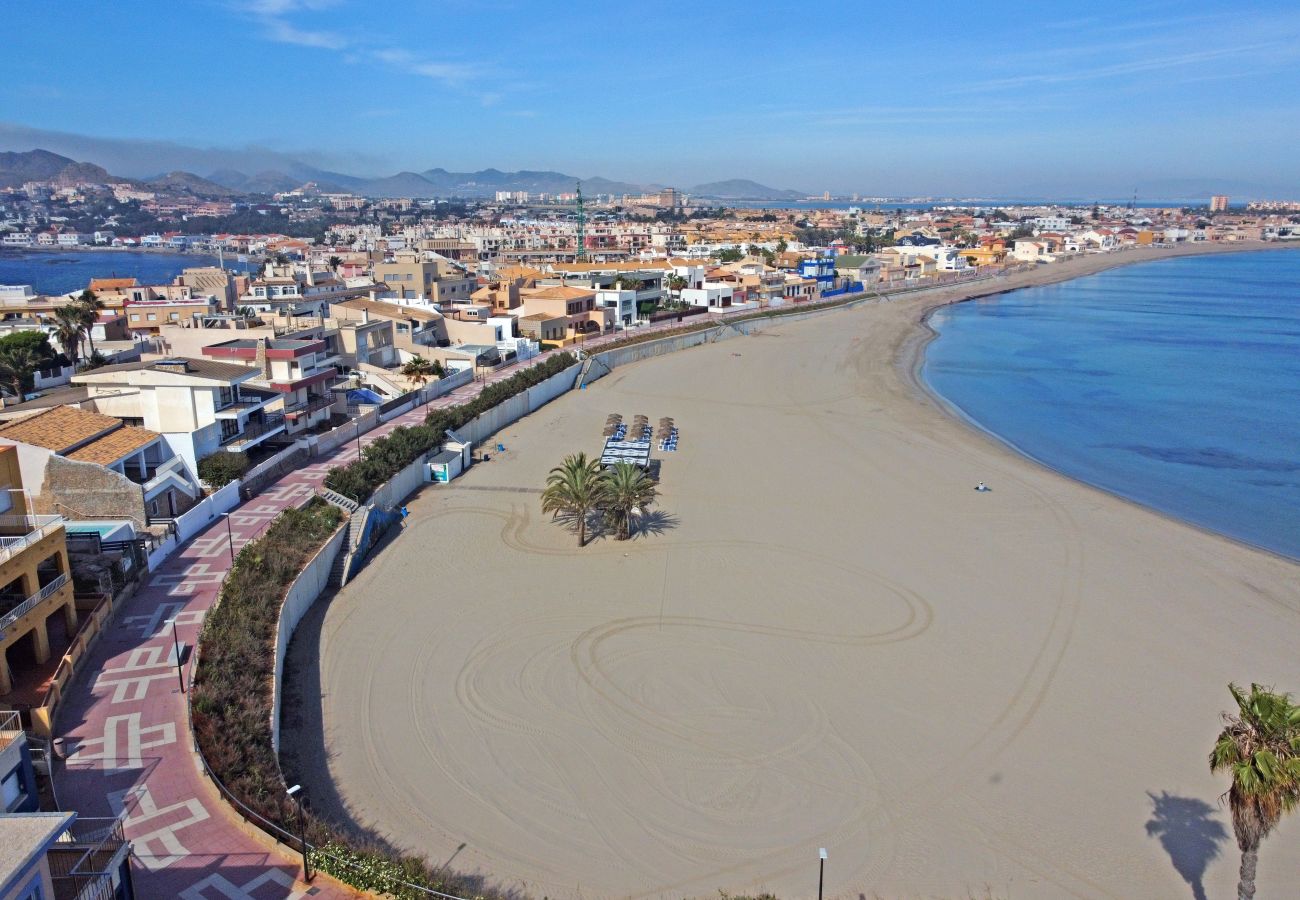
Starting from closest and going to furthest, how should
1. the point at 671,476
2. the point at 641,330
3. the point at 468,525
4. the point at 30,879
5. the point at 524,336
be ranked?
the point at 30,879 → the point at 468,525 → the point at 671,476 → the point at 524,336 → the point at 641,330

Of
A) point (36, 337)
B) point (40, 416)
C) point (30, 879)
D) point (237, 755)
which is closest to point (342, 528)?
point (40, 416)

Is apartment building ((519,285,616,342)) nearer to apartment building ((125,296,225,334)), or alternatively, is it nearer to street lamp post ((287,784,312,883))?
apartment building ((125,296,225,334))

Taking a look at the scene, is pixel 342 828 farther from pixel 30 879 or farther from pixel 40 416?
pixel 40 416

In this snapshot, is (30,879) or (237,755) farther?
(237,755)

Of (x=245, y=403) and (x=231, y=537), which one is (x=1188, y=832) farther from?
(x=245, y=403)

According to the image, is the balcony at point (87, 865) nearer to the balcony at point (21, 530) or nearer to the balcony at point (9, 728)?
the balcony at point (9, 728)

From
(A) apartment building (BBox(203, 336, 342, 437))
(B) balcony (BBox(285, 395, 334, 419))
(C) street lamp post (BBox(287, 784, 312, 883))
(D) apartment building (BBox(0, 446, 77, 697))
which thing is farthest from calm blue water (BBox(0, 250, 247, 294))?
(C) street lamp post (BBox(287, 784, 312, 883))

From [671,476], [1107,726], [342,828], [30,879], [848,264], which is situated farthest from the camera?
[848,264]

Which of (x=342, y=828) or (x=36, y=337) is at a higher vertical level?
(x=36, y=337)
